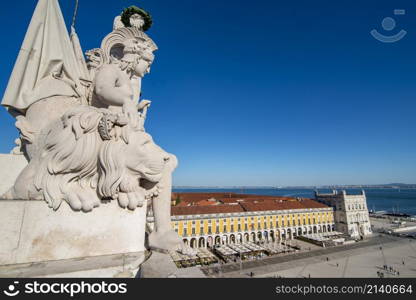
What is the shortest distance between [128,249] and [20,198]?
5.79 ft

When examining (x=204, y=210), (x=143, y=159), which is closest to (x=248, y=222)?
(x=204, y=210)

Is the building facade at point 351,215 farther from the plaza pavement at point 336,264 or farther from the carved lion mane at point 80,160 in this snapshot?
the carved lion mane at point 80,160

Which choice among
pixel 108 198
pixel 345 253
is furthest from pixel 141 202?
pixel 345 253

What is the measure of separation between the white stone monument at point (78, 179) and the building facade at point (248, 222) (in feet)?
108

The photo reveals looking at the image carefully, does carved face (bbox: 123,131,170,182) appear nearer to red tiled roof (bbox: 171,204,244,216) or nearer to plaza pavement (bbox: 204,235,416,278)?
plaza pavement (bbox: 204,235,416,278)

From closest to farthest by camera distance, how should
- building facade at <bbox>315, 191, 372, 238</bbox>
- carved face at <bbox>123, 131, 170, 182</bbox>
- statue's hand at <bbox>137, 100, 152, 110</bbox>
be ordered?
carved face at <bbox>123, 131, 170, 182</bbox>
statue's hand at <bbox>137, 100, 152, 110</bbox>
building facade at <bbox>315, 191, 372, 238</bbox>

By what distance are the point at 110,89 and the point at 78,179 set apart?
1602mm

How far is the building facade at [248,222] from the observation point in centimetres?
3575

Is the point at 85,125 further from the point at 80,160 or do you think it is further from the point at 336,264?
the point at 336,264

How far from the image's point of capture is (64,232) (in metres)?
3.03

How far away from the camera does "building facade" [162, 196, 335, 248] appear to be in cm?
3575

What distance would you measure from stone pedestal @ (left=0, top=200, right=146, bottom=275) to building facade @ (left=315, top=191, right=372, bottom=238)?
56276 millimetres

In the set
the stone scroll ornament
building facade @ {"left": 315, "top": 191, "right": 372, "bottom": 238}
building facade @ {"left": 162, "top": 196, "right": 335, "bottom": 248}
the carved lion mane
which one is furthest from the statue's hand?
building facade @ {"left": 315, "top": 191, "right": 372, "bottom": 238}

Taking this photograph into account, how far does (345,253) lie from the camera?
32.8 metres
